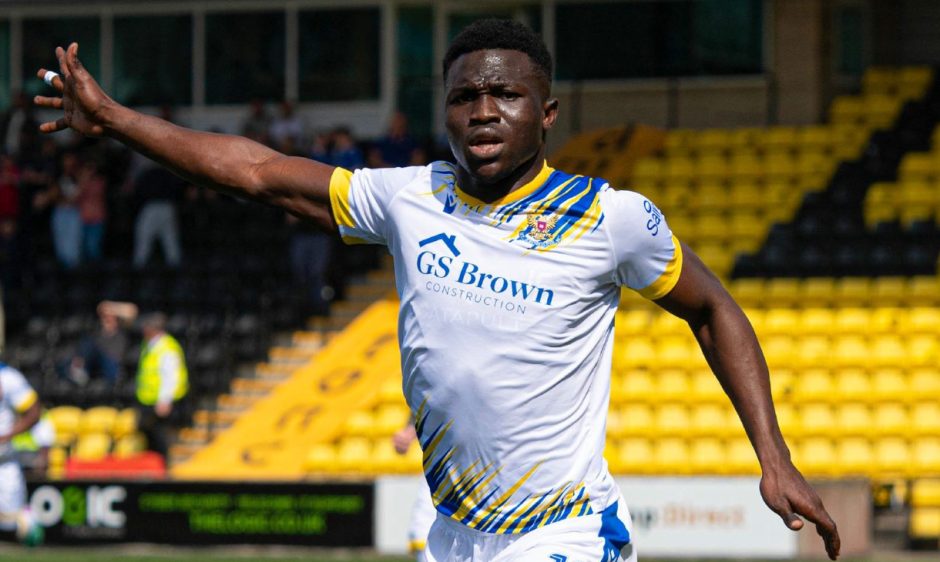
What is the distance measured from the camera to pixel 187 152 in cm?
433

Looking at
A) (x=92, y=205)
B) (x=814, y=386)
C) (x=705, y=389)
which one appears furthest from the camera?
(x=92, y=205)

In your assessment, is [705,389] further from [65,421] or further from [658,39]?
[65,421]

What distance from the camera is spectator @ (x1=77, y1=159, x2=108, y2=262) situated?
792 inches

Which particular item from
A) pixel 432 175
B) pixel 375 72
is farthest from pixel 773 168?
pixel 432 175

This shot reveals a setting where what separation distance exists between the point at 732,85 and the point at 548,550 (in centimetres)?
1720

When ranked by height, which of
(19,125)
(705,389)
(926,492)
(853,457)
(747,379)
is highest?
(19,125)

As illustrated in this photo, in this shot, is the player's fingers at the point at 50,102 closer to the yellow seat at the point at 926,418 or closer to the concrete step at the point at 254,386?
the yellow seat at the point at 926,418

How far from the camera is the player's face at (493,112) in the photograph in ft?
13.6

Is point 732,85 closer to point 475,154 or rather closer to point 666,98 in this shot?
point 666,98

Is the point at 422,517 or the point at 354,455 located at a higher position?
the point at 422,517

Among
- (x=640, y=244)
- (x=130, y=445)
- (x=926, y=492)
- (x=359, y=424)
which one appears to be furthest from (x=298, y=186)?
(x=130, y=445)

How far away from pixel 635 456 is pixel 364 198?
11.5 metres

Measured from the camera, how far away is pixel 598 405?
4344 millimetres

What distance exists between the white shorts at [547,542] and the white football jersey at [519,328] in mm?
27
